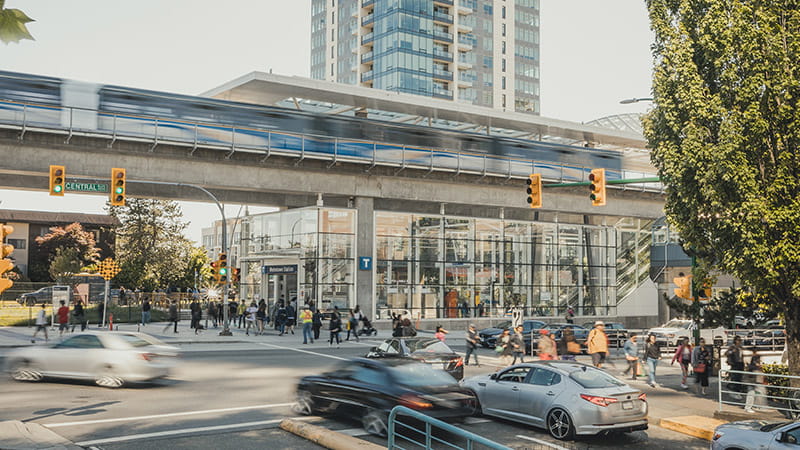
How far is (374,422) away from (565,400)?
3433 mm

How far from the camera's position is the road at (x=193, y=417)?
38.9ft

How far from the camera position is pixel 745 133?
583 inches

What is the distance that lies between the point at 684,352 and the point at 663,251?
3328 centimetres

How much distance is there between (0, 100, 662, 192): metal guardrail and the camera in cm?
3106

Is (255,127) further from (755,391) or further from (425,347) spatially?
(755,391)

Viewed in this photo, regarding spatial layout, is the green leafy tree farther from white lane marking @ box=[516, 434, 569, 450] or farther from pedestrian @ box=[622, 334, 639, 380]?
pedestrian @ box=[622, 334, 639, 380]

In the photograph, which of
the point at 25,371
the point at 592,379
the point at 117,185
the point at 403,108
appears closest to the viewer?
the point at 592,379

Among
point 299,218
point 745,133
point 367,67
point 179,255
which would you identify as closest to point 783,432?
point 745,133

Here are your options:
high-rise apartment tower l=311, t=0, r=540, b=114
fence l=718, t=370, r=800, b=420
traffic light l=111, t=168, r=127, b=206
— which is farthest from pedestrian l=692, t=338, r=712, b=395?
high-rise apartment tower l=311, t=0, r=540, b=114

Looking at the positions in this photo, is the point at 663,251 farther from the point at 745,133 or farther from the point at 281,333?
the point at 745,133

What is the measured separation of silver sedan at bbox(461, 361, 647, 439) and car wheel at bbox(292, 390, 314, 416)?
3.40 metres

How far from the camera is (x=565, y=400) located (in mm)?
12766

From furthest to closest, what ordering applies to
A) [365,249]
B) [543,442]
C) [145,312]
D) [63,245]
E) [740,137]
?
[63,245] < [145,312] < [365,249] < [740,137] < [543,442]

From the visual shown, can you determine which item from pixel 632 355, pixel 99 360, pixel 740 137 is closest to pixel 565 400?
pixel 740 137
